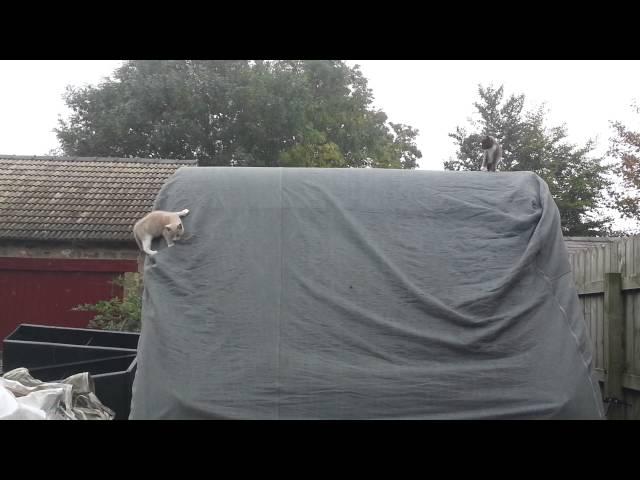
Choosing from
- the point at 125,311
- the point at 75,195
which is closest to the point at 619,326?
the point at 125,311

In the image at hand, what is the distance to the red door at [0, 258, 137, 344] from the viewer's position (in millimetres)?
14242

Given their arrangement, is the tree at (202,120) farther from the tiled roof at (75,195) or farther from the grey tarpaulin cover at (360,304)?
the grey tarpaulin cover at (360,304)

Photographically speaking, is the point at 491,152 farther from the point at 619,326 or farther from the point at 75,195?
the point at 75,195

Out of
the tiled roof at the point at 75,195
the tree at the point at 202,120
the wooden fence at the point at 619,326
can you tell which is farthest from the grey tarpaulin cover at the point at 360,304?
the tree at the point at 202,120

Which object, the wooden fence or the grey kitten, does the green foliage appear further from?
the wooden fence

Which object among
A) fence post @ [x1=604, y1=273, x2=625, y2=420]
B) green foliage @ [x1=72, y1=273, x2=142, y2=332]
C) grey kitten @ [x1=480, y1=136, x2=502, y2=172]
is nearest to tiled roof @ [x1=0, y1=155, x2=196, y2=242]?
green foliage @ [x1=72, y1=273, x2=142, y2=332]

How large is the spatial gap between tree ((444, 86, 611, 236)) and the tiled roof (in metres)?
18.8

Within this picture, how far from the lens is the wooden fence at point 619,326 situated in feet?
16.5

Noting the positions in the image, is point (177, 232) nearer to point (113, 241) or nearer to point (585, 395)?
point (585, 395)

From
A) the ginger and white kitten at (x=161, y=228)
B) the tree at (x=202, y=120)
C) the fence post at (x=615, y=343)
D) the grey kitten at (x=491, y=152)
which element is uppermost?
the tree at (x=202, y=120)

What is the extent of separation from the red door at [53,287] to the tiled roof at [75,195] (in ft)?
2.05

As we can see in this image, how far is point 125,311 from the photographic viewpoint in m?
11.1

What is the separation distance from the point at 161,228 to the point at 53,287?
10210mm
